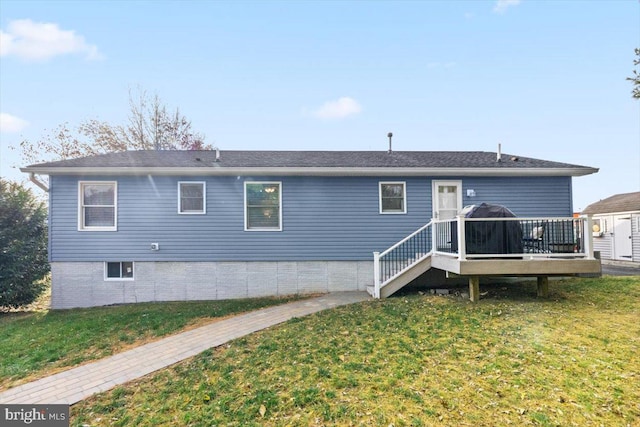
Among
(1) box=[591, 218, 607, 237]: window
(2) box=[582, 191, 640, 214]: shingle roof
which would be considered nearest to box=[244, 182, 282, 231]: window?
(2) box=[582, 191, 640, 214]: shingle roof

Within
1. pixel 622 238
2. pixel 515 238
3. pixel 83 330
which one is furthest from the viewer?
pixel 622 238

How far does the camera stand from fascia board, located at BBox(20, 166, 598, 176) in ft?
26.3

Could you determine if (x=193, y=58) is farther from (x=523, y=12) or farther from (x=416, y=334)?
(x=416, y=334)

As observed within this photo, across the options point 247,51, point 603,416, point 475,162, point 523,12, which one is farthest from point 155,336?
point 523,12

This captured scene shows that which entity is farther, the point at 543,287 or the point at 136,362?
the point at 543,287

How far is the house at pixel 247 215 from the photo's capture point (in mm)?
8242

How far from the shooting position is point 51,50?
11.2 meters

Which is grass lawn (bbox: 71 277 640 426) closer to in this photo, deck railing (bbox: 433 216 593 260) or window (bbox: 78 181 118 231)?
deck railing (bbox: 433 216 593 260)

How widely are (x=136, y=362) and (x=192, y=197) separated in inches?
199

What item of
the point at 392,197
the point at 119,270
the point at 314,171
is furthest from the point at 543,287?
the point at 119,270

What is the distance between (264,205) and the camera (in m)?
8.66

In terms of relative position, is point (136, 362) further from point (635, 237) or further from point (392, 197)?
point (635, 237)

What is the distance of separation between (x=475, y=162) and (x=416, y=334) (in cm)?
631

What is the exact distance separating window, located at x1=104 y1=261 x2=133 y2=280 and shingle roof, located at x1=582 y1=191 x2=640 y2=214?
1976cm
